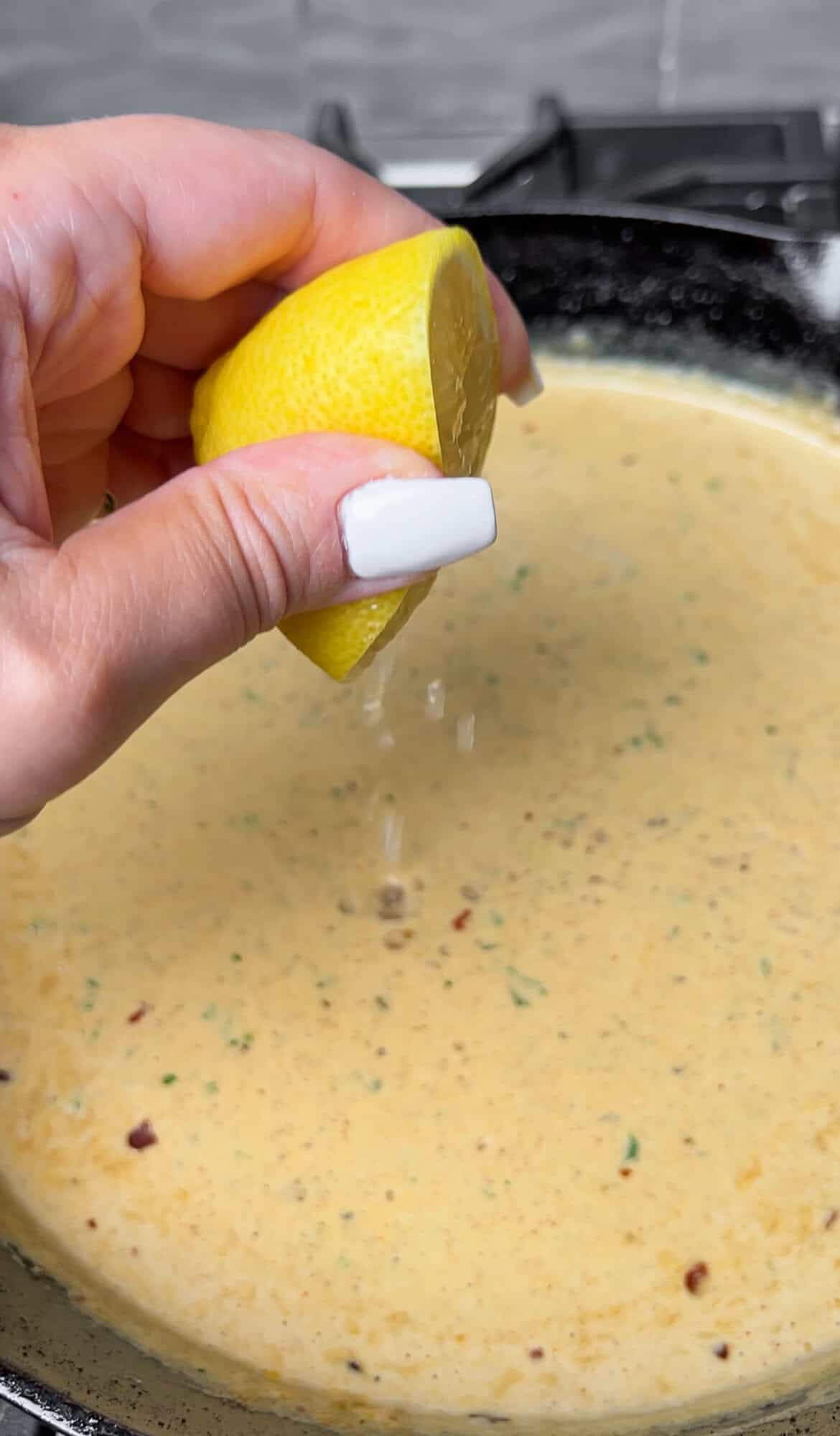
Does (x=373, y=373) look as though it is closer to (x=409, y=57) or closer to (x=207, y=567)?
(x=207, y=567)

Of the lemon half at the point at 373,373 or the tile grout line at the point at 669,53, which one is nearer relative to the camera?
the lemon half at the point at 373,373

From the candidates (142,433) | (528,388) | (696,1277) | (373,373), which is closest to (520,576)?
(528,388)

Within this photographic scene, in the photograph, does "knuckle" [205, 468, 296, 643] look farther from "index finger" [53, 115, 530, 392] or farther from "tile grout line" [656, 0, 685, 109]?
"tile grout line" [656, 0, 685, 109]

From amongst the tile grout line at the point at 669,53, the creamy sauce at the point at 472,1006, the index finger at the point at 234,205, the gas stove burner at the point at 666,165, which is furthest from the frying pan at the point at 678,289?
the tile grout line at the point at 669,53

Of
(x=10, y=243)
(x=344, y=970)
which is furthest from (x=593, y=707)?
(x=10, y=243)

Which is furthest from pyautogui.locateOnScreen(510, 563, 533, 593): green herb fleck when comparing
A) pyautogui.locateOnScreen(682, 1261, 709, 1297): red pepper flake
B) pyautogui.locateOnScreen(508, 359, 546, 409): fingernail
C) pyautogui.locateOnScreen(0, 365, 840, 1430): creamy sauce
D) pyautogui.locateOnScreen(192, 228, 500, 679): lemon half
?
pyautogui.locateOnScreen(682, 1261, 709, 1297): red pepper flake

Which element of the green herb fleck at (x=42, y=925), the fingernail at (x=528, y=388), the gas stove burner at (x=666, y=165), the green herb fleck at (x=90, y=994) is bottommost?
the green herb fleck at (x=90, y=994)

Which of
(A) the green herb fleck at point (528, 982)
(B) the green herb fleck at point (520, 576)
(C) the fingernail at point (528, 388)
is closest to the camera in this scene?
(A) the green herb fleck at point (528, 982)

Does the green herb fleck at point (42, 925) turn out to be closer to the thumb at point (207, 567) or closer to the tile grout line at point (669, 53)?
the thumb at point (207, 567)
